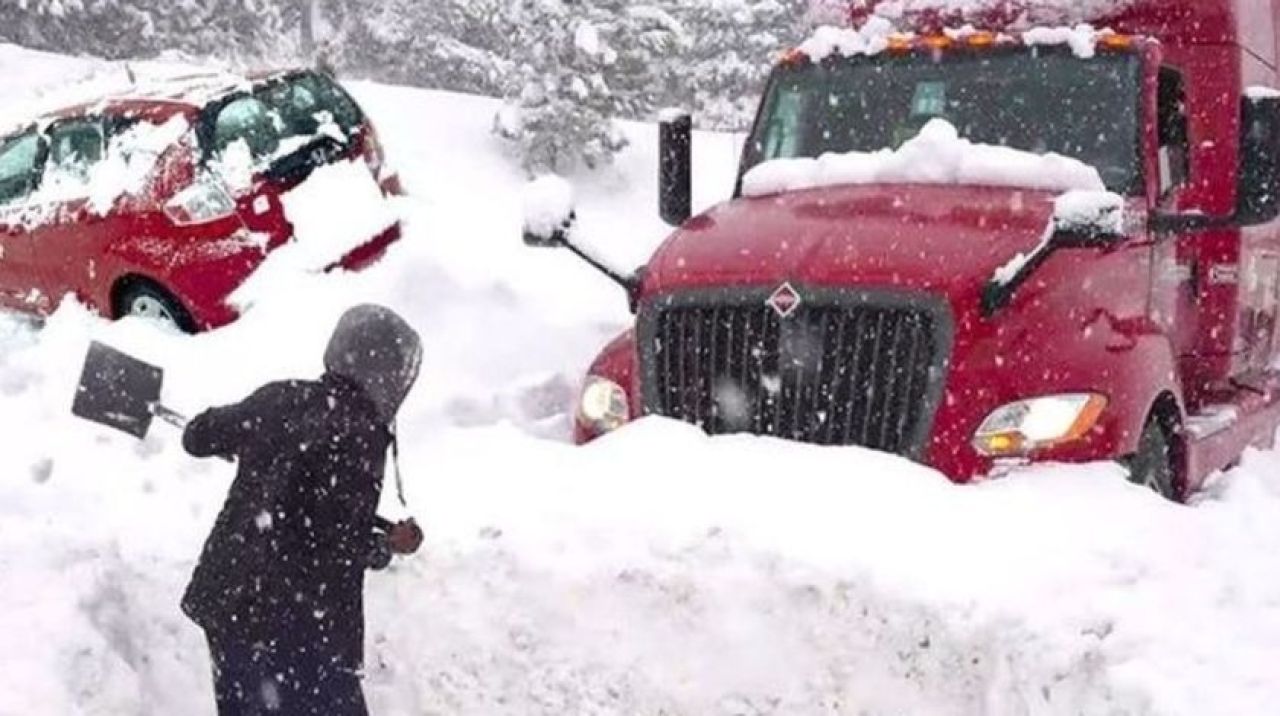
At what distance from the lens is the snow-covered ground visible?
15.5 ft

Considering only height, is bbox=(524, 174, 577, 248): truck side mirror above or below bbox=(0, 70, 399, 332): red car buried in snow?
above

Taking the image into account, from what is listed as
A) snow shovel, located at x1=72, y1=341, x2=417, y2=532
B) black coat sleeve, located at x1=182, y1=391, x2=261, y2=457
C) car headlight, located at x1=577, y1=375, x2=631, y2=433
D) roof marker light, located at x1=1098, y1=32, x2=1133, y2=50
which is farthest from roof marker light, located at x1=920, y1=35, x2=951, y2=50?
black coat sleeve, located at x1=182, y1=391, x2=261, y2=457

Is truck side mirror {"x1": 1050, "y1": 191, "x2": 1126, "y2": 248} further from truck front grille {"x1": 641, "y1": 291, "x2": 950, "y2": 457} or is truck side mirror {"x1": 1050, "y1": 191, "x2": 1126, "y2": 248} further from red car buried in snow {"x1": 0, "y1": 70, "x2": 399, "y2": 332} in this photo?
red car buried in snow {"x1": 0, "y1": 70, "x2": 399, "y2": 332}

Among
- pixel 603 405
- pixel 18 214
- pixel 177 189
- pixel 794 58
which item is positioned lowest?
pixel 18 214

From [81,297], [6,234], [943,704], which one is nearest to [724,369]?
[943,704]

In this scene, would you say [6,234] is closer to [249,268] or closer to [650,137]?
[249,268]

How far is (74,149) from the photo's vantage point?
35.6ft

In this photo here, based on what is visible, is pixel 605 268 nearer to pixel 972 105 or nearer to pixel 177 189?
pixel 972 105

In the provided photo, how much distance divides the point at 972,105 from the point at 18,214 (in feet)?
23.3

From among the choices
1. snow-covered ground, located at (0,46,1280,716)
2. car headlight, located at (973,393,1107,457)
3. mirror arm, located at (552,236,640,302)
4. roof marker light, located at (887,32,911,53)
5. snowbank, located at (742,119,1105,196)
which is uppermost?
roof marker light, located at (887,32,911,53)

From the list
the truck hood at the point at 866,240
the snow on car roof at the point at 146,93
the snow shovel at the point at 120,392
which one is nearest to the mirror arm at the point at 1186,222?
the truck hood at the point at 866,240

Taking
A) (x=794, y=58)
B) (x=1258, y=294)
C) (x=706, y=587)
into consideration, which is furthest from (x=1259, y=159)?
(x=706, y=587)

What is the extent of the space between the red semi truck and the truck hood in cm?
1

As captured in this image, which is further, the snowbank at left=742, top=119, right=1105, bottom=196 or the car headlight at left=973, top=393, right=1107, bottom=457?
the snowbank at left=742, top=119, right=1105, bottom=196
